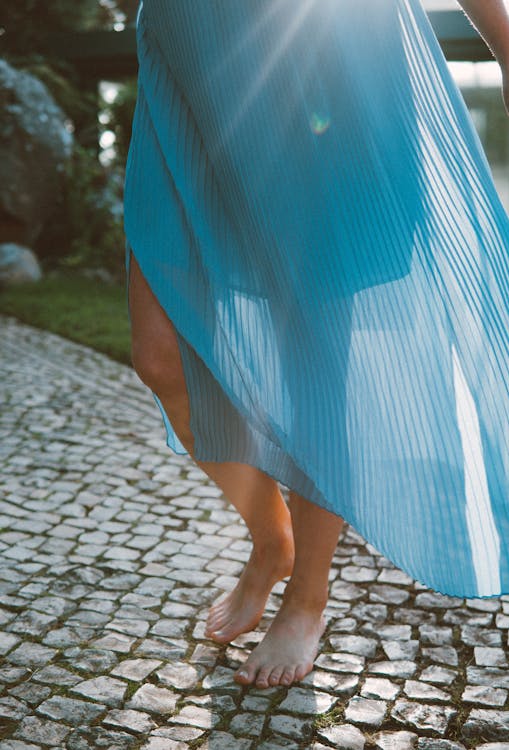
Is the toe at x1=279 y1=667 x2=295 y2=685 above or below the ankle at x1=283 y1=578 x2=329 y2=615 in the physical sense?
below

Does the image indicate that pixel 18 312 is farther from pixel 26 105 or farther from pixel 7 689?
pixel 7 689

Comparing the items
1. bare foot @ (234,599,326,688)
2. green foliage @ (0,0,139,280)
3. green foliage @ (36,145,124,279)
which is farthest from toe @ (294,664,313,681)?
green foliage @ (36,145,124,279)

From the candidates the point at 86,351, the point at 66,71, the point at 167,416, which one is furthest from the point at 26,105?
the point at 167,416

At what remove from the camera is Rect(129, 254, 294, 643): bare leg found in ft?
6.66

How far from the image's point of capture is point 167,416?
2.19 meters

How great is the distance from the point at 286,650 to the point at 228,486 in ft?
1.38

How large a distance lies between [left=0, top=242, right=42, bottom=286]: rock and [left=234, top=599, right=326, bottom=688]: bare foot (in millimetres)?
6778

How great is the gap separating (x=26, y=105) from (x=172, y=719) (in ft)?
27.1

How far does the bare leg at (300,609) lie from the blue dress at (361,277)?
0.16m

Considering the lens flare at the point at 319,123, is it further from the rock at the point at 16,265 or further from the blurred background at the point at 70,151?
the rock at the point at 16,265

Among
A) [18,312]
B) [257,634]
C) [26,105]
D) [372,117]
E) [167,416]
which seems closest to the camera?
[372,117]

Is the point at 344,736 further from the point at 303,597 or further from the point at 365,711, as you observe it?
the point at 303,597

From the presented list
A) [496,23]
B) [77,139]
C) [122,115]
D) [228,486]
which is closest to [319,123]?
[496,23]

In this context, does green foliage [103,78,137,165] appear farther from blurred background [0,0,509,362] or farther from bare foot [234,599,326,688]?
bare foot [234,599,326,688]
